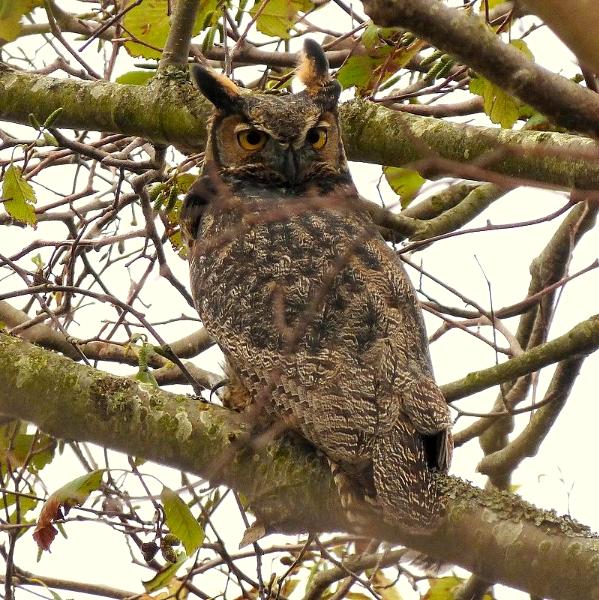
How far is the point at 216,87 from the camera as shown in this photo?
335 cm

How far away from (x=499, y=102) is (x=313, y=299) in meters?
0.86

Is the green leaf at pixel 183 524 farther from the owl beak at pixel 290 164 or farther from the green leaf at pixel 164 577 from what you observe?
the owl beak at pixel 290 164

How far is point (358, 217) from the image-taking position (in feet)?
10.9

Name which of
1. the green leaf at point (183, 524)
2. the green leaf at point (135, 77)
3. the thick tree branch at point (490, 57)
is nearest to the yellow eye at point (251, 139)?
the green leaf at point (135, 77)

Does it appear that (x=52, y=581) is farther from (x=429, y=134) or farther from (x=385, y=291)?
(x=429, y=134)

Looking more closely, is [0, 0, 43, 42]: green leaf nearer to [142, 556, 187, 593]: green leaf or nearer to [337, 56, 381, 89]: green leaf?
[337, 56, 381, 89]: green leaf

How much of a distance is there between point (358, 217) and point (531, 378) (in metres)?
0.92

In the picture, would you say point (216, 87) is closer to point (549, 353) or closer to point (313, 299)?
point (313, 299)

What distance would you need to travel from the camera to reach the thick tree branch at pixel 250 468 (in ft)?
6.73

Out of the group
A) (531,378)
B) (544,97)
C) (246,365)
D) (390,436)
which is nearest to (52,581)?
(246,365)

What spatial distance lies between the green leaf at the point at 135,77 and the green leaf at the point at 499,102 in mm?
1156

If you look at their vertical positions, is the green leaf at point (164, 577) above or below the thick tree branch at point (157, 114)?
below

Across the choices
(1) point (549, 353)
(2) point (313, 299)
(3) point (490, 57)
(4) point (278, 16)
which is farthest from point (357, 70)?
(3) point (490, 57)

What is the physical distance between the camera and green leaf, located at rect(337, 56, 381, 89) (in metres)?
3.06
